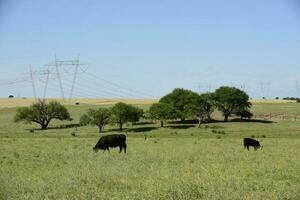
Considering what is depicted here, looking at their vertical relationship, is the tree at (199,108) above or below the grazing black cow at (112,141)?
above

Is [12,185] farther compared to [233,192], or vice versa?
[12,185]

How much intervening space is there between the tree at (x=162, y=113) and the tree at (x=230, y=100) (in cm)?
1645

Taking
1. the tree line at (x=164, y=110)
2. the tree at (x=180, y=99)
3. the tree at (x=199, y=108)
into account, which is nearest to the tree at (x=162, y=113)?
the tree line at (x=164, y=110)

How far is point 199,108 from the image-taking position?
97.4 meters

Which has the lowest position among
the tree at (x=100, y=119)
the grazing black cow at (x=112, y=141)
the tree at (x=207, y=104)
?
the grazing black cow at (x=112, y=141)

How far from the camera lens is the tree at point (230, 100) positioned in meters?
107

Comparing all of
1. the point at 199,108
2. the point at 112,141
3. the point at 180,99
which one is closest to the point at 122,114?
the point at 199,108

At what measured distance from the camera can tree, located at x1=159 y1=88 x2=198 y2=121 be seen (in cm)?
10044

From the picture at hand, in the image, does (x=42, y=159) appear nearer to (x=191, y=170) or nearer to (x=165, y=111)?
(x=191, y=170)

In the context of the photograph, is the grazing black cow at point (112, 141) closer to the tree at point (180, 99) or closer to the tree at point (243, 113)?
the tree at point (180, 99)

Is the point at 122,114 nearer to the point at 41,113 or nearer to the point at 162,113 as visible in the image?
the point at 162,113

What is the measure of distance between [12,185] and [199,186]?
526cm

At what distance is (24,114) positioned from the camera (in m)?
99.8

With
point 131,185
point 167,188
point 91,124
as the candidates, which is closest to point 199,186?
point 167,188
